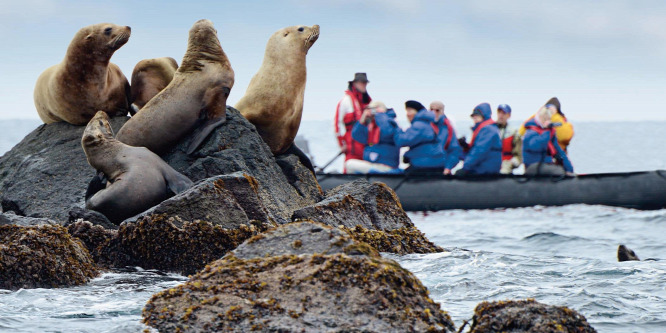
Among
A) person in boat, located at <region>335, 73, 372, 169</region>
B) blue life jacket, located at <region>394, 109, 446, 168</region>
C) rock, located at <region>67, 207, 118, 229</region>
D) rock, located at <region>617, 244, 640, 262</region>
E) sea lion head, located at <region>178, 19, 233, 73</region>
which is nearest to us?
rock, located at <region>67, 207, 118, 229</region>

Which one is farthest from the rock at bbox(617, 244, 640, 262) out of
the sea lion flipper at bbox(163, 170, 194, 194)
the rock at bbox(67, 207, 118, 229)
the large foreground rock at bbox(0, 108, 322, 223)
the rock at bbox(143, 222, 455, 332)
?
the rock at bbox(67, 207, 118, 229)

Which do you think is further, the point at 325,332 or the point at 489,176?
the point at 489,176

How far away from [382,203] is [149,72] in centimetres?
291

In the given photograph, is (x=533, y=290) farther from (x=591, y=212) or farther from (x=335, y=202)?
(x=591, y=212)

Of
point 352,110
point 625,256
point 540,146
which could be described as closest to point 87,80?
point 625,256

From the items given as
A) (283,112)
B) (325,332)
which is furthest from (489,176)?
(325,332)

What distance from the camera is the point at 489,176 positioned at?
14992mm

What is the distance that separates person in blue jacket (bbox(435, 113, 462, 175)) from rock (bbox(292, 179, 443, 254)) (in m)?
8.21

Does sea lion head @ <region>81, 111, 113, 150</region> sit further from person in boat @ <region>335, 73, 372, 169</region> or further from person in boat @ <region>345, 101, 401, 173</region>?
person in boat @ <region>335, 73, 372, 169</region>

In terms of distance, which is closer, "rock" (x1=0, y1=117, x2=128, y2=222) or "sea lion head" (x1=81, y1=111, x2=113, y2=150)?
"sea lion head" (x1=81, y1=111, x2=113, y2=150)

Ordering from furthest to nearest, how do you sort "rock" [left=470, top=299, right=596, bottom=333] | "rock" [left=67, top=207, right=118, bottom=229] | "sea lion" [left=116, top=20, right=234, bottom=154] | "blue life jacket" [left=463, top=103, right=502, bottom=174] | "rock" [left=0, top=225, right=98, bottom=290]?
"blue life jacket" [left=463, top=103, right=502, bottom=174] → "sea lion" [left=116, top=20, right=234, bottom=154] → "rock" [left=67, top=207, right=118, bottom=229] → "rock" [left=0, top=225, right=98, bottom=290] → "rock" [left=470, top=299, right=596, bottom=333]

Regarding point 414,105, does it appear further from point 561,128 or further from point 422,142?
point 561,128

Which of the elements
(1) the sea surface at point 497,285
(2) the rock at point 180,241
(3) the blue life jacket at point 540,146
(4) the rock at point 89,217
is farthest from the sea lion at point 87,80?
(3) the blue life jacket at point 540,146

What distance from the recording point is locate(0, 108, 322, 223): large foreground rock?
677 cm
